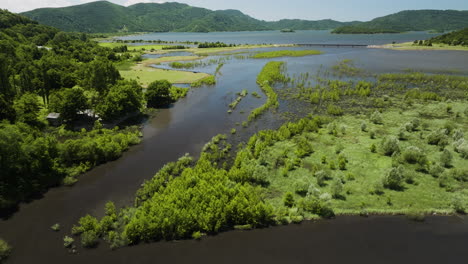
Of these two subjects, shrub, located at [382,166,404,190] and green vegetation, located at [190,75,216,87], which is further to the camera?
green vegetation, located at [190,75,216,87]

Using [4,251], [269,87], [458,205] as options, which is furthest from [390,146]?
[4,251]

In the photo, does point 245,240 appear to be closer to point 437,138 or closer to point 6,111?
point 437,138

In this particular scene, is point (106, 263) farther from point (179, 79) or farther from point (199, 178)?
point (179, 79)

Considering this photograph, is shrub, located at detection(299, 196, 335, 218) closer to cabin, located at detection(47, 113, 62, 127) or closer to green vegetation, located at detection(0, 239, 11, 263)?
green vegetation, located at detection(0, 239, 11, 263)

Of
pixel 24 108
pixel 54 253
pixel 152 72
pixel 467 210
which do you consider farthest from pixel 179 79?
pixel 467 210

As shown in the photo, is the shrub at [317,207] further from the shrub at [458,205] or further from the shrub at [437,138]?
the shrub at [437,138]

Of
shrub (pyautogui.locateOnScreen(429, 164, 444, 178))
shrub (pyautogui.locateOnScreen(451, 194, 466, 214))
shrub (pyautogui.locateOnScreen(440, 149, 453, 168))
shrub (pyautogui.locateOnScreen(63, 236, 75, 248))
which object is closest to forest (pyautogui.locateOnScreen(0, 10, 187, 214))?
shrub (pyautogui.locateOnScreen(63, 236, 75, 248))
